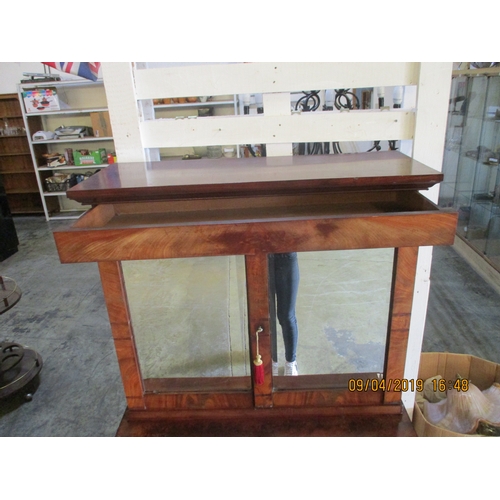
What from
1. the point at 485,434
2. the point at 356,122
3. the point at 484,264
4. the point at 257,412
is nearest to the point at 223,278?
the point at 257,412

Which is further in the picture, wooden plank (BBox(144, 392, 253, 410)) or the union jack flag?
the union jack flag

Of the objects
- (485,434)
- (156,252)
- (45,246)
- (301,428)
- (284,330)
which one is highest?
(156,252)

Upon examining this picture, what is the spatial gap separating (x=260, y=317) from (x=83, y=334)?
2326 mm

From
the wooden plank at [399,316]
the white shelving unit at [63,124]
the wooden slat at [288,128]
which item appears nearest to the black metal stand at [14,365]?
the wooden slat at [288,128]

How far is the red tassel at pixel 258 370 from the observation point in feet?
3.11

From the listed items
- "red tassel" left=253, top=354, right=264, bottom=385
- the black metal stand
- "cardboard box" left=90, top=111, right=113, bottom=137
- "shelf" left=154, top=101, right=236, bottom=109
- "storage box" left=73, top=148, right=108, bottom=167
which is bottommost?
the black metal stand

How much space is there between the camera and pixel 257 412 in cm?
100

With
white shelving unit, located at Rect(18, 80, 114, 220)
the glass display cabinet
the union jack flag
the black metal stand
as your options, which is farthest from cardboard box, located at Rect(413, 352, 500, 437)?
white shelving unit, located at Rect(18, 80, 114, 220)

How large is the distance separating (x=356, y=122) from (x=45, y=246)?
4.35 metres

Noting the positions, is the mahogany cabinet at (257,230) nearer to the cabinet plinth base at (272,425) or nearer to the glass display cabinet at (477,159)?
the cabinet plinth base at (272,425)

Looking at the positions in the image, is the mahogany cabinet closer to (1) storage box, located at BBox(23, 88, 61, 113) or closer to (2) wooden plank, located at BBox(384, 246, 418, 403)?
(2) wooden plank, located at BBox(384, 246, 418, 403)

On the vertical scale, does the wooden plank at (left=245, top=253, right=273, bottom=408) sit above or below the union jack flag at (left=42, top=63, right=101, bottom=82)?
below

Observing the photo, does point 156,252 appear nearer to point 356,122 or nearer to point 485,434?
point 356,122

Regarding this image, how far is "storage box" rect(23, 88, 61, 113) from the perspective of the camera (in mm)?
4887
